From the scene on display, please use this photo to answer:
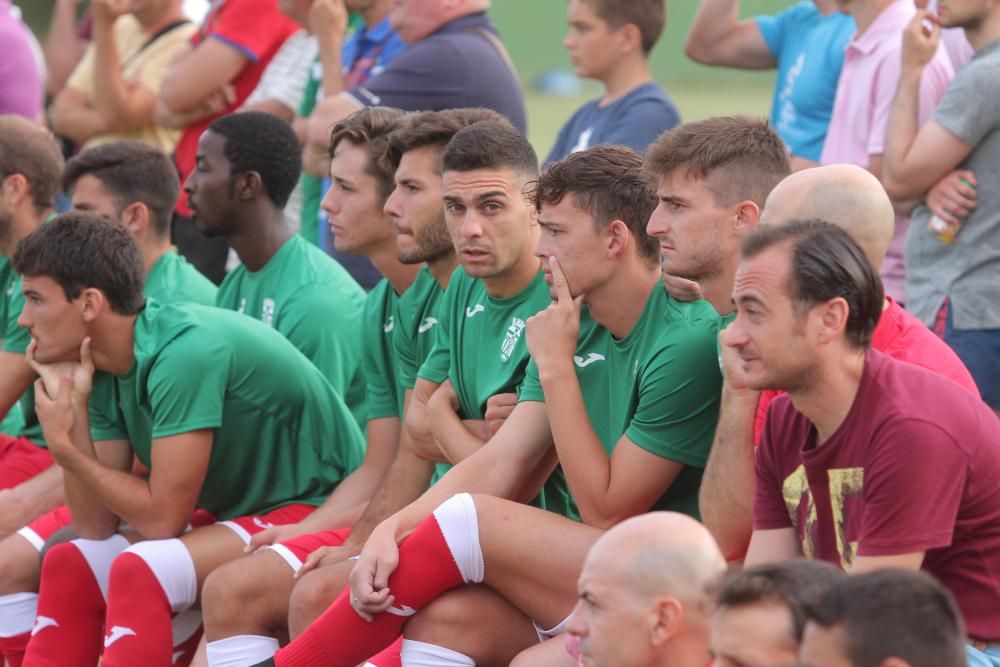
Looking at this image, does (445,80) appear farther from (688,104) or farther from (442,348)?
(688,104)

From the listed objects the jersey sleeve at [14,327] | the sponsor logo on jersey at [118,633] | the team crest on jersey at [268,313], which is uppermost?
the team crest on jersey at [268,313]

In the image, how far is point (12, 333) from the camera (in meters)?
5.86

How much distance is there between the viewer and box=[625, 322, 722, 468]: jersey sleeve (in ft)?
12.3

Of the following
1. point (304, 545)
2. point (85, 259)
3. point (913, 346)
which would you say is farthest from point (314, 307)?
point (913, 346)

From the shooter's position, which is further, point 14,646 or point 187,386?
point 14,646

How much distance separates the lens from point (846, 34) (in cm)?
576

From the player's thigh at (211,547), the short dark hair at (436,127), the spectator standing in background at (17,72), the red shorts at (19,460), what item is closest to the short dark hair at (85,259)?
Result: the player's thigh at (211,547)

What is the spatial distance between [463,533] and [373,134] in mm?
2081

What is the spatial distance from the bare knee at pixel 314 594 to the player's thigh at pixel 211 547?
0.53 metres

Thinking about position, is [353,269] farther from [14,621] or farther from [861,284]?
[861,284]

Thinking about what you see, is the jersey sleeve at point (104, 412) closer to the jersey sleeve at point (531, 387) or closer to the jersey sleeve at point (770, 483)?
the jersey sleeve at point (531, 387)

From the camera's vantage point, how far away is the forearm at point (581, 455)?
3764 millimetres

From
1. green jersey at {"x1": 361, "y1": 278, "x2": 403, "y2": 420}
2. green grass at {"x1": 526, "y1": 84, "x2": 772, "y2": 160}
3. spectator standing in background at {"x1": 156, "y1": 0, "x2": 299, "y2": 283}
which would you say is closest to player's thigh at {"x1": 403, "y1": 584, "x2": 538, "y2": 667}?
green jersey at {"x1": 361, "y1": 278, "x2": 403, "y2": 420}

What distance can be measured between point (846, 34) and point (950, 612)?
3823 mm
